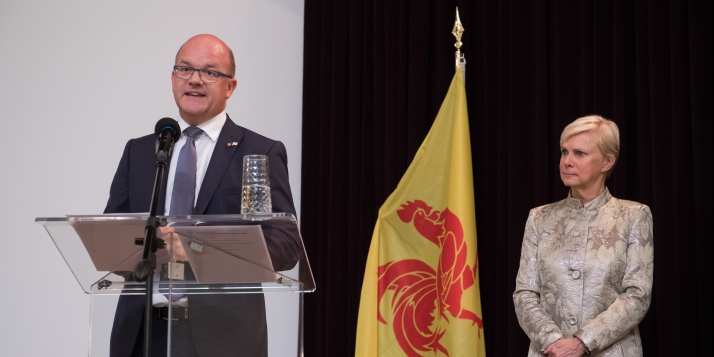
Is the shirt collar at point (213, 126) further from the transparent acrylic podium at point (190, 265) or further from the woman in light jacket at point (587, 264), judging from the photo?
the woman in light jacket at point (587, 264)

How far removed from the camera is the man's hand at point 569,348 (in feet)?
9.25

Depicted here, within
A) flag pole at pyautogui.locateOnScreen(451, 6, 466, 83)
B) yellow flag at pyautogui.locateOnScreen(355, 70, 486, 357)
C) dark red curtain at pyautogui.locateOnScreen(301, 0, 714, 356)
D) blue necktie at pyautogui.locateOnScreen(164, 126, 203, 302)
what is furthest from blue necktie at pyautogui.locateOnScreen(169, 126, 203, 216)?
dark red curtain at pyautogui.locateOnScreen(301, 0, 714, 356)

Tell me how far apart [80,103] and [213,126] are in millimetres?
2548

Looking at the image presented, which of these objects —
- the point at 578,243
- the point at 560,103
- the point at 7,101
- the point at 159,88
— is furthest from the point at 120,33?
the point at 578,243

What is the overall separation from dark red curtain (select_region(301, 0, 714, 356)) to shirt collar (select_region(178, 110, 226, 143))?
1.85 m

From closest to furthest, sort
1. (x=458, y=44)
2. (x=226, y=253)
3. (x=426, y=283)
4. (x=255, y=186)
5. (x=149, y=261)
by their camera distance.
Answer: (x=149, y=261) → (x=226, y=253) → (x=255, y=186) → (x=426, y=283) → (x=458, y=44)

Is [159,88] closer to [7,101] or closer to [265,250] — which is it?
[7,101]

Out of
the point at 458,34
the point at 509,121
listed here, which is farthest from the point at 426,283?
the point at 458,34

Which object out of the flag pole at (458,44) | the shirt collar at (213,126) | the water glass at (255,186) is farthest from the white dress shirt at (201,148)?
the flag pole at (458,44)

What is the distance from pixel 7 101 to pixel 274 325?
11.2ft

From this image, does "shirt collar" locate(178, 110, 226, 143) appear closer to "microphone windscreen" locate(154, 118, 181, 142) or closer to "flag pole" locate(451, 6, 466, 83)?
"microphone windscreen" locate(154, 118, 181, 142)

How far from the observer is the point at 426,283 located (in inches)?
147

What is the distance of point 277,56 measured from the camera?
16.0ft

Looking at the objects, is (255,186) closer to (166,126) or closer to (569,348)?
(166,126)
